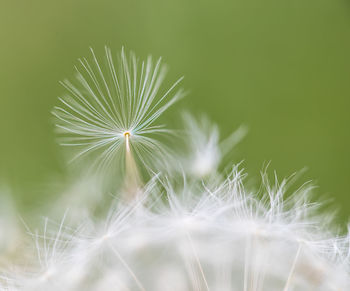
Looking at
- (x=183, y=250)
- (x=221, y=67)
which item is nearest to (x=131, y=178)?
(x=183, y=250)

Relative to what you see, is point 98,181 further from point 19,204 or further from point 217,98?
point 217,98

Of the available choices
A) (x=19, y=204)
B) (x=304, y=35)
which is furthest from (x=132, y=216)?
(x=304, y=35)

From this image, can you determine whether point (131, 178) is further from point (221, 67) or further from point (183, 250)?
point (221, 67)

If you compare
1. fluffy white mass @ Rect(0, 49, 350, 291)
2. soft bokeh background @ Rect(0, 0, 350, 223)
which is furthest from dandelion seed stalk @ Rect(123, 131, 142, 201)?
soft bokeh background @ Rect(0, 0, 350, 223)

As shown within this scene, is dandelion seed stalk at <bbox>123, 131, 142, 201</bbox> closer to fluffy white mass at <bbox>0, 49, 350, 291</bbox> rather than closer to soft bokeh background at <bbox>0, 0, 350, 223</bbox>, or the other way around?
fluffy white mass at <bbox>0, 49, 350, 291</bbox>

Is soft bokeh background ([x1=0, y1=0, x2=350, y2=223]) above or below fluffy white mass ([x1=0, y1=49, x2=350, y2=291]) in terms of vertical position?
above

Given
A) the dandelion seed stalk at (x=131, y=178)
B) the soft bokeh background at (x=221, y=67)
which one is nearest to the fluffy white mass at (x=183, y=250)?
the dandelion seed stalk at (x=131, y=178)

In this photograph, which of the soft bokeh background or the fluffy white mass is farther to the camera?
the soft bokeh background

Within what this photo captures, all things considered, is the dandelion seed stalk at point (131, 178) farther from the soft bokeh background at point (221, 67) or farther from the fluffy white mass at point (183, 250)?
the soft bokeh background at point (221, 67)
